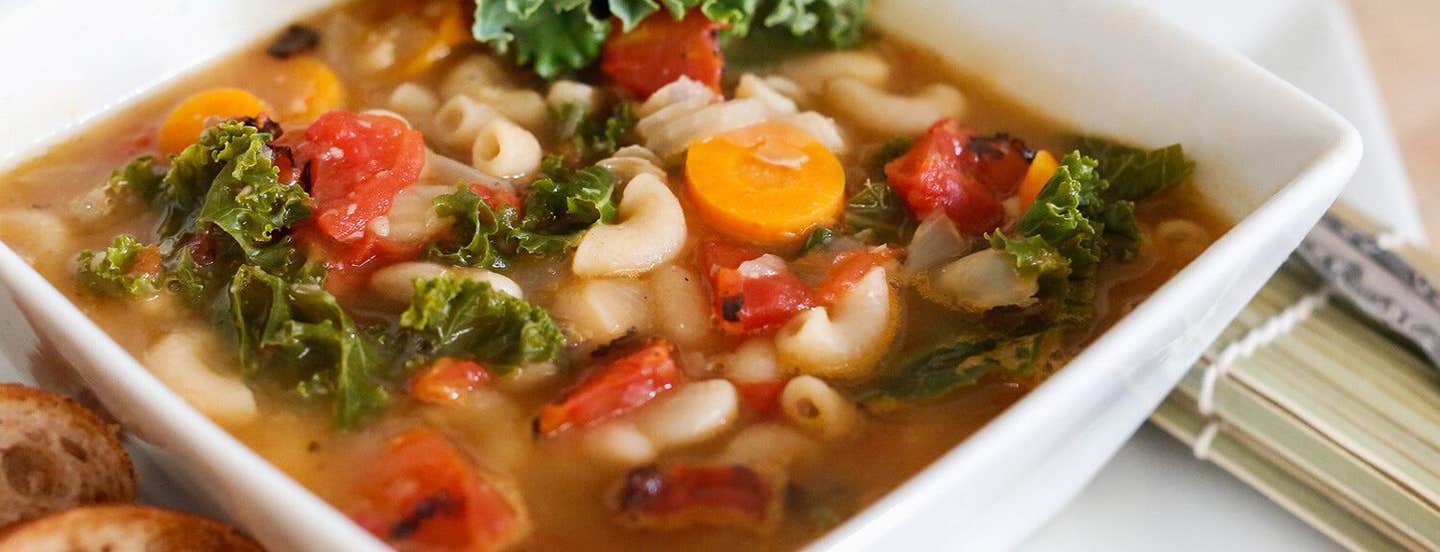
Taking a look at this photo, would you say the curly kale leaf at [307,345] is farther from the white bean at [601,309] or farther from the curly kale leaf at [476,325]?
the white bean at [601,309]

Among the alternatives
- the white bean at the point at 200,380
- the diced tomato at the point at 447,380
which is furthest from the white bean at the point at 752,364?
the white bean at the point at 200,380

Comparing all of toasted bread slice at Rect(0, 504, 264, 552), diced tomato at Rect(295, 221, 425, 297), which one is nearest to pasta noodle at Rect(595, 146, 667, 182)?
diced tomato at Rect(295, 221, 425, 297)

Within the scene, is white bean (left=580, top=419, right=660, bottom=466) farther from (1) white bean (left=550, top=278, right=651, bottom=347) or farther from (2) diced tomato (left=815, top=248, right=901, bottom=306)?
(2) diced tomato (left=815, top=248, right=901, bottom=306)

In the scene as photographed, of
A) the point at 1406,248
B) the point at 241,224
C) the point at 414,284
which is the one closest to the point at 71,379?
the point at 241,224

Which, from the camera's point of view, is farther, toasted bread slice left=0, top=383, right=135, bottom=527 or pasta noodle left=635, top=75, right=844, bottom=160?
pasta noodle left=635, top=75, right=844, bottom=160

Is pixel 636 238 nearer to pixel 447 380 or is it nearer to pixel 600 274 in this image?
pixel 600 274
